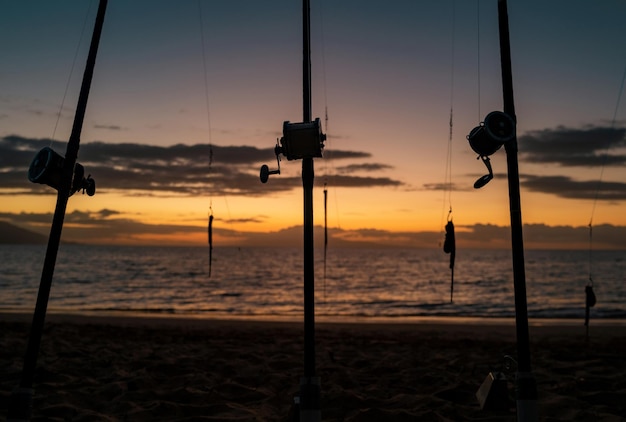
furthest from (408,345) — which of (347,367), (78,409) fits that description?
(78,409)

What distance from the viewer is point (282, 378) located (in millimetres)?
11289

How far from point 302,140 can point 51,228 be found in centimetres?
332

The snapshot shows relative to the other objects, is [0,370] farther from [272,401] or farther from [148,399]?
[272,401]

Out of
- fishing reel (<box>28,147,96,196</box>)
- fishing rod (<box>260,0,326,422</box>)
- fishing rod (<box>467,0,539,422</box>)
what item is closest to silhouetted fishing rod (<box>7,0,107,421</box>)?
fishing reel (<box>28,147,96,196</box>)

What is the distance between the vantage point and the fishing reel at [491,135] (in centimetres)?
620

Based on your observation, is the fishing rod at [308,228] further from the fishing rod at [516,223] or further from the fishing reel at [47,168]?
the fishing reel at [47,168]

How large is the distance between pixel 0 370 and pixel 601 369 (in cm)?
1298

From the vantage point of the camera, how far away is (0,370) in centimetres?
1152

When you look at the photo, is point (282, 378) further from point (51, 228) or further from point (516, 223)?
point (516, 223)

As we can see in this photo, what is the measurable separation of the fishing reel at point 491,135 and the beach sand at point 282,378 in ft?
13.5

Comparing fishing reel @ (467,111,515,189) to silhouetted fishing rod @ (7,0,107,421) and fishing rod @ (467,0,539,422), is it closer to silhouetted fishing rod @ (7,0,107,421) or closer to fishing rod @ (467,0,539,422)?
fishing rod @ (467,0,539,422)

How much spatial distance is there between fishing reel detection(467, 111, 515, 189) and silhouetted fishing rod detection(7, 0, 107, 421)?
16.3 feet

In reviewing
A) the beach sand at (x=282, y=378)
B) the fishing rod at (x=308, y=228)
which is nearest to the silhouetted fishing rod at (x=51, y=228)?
the beach sand at (x=282, y=378)

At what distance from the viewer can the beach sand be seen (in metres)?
8.63
